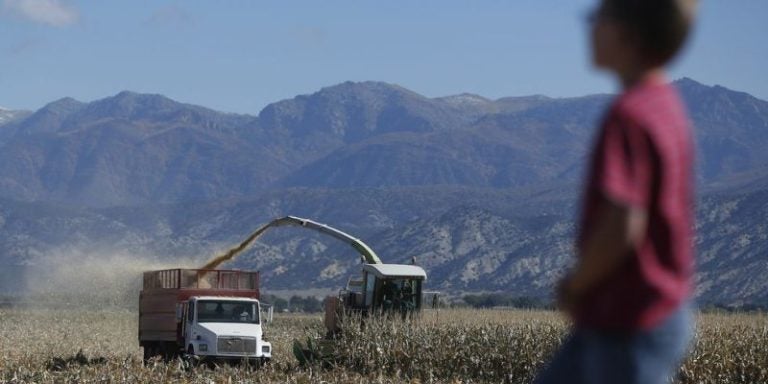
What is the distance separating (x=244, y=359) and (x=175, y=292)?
352 centimetres

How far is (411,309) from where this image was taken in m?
32.2

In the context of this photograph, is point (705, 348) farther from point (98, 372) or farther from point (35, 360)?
point (35, 360)

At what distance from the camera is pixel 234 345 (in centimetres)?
2916

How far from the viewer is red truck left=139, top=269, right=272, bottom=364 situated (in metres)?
29.2

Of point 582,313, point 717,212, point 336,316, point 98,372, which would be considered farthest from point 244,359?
point 717,212

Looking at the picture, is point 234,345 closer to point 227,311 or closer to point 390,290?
point 227,311

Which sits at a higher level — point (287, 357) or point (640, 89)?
point (640, 89)

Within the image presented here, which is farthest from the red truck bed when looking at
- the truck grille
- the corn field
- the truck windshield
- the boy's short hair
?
the boy's short hair

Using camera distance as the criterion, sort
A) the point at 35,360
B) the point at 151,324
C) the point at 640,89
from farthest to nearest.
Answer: the point at 151,324 → the point at 35,360 → the point at 640,89

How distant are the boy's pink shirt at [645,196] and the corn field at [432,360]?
61.5 feet

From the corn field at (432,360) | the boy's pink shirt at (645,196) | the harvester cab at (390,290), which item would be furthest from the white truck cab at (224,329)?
the boy's pink shirt at (645,196)

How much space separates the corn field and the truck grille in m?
0.60

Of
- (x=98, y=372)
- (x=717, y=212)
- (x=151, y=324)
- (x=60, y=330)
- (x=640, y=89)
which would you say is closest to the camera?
(x=640, y=89)

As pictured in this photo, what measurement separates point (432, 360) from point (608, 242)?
24680mm
